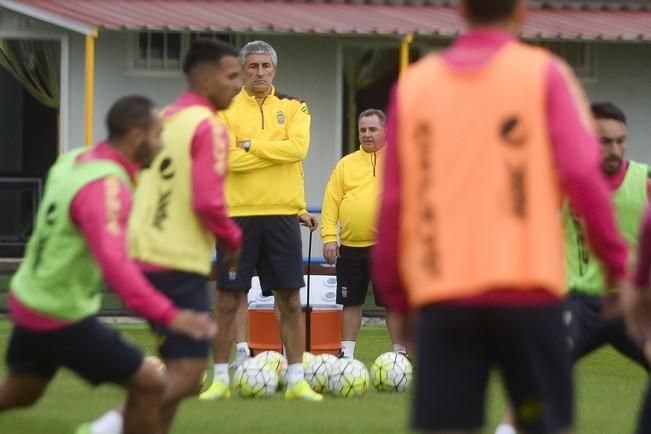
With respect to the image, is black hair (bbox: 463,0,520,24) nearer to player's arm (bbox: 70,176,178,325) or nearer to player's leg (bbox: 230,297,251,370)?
player's arm (bbox: 70,176,178,325)

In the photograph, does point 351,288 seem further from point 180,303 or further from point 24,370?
point 24,370

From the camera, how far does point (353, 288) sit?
1380 centimetres

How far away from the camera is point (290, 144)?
11844mm

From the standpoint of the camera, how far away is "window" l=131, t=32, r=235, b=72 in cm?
2423

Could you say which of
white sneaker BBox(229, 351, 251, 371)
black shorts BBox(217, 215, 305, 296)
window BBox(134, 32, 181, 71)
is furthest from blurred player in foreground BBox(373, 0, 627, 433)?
window BBox(134, 32, 181, 71)

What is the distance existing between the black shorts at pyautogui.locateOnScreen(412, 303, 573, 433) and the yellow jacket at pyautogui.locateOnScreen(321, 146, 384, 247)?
27.0 ft

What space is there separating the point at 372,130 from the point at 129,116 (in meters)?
6.51

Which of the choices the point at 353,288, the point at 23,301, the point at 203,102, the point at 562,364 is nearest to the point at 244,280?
the point at 353,288

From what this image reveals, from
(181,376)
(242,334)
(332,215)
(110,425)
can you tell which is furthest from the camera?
(332,215)

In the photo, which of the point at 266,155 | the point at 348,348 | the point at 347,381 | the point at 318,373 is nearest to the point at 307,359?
the point at 318,373

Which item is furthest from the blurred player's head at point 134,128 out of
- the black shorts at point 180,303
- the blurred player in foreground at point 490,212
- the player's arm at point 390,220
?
the blurred player in foreground at point 490,212

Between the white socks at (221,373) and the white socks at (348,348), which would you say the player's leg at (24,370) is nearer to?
the white socks at (221,373)

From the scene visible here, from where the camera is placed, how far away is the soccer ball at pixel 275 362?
11.8 m

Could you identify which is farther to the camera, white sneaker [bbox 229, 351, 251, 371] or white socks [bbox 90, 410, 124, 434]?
white sneaker [bbox 229, 351, 251, 371]
